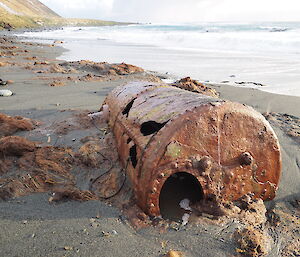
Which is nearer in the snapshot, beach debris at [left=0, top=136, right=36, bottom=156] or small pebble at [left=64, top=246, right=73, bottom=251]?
small pebble at [left=64, top=246, right=73, bottom=251]

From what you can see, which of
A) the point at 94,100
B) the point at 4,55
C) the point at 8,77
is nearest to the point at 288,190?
the point at 94,100

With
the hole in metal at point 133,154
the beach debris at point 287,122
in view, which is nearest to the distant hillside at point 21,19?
the beach debris at point 287,122

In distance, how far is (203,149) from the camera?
7.82 feet

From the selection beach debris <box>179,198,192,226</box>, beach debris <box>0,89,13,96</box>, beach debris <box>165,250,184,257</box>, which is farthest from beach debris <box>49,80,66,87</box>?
beach debris <box>165,250,184,257</box>

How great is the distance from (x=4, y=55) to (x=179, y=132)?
1258 cm

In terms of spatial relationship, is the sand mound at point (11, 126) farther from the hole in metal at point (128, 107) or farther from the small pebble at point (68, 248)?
the small pebble at point (68, 248)

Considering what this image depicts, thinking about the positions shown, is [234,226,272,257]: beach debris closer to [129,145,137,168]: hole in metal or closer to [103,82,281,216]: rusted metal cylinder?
[103,82,281,216]: rusted metal cylinder

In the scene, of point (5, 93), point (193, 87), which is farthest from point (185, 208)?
point (5, 93)

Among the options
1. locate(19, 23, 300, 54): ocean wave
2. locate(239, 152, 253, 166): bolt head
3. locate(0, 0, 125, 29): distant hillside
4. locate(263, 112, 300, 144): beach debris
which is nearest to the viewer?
locate(239, 152, 253, 166): bolt head

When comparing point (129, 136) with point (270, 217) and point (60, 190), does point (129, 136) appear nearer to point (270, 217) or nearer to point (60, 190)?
point (60, 190)

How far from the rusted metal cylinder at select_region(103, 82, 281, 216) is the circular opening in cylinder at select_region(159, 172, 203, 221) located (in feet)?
0.43

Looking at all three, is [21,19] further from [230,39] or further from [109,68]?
[109,68]

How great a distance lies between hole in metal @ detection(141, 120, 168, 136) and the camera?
251cm

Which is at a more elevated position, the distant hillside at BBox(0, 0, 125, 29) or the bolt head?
the distant hillside at BBox(0, 0, 125, 29)
